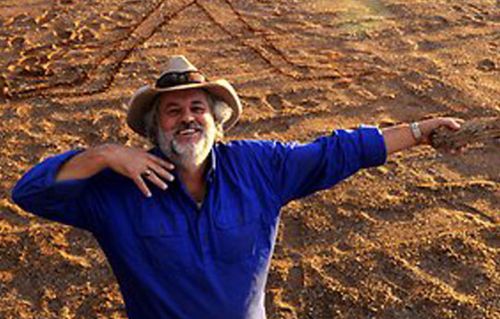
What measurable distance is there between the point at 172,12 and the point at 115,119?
2.44m

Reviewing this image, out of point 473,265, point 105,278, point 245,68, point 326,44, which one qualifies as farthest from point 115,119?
point 473,265

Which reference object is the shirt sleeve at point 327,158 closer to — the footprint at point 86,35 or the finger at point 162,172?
the finger at point 162,172

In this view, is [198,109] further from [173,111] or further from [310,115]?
[310,115]

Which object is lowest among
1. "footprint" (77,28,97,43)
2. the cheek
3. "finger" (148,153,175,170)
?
"footprint" (77,28,97,43)

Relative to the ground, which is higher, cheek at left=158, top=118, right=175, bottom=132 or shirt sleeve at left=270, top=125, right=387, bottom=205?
cheek at left=158, top=118, right=175, bottom=132

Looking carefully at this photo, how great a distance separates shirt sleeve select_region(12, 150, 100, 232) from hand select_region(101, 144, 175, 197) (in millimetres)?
131

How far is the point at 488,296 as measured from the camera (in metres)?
4.26

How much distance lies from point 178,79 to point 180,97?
73mm

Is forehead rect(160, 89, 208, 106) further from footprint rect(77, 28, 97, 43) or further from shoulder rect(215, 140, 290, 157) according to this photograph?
footprint rect(77, 28, 97, 43)

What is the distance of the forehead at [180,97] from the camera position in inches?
109

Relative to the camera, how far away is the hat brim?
275 centimetres

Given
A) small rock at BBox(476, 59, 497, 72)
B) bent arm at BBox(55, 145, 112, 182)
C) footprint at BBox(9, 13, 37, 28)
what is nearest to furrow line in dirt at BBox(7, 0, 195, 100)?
footprint at BBox(9, 13, 37, 28)

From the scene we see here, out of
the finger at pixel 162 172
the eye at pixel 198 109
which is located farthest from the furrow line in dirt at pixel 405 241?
the finger at pixel 162 172

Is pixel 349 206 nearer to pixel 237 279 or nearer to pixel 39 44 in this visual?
pixel 237 279
